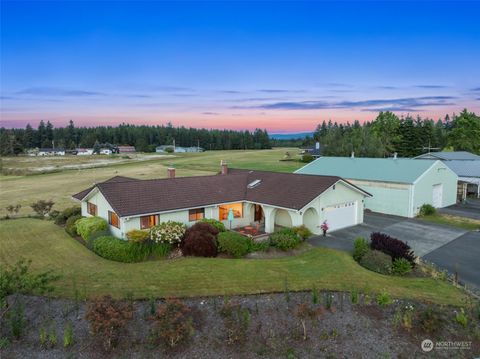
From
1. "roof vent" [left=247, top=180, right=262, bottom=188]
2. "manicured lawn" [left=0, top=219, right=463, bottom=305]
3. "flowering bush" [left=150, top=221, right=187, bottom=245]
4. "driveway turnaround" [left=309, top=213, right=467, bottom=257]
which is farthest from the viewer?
"roof vent" [left=247, top=180, right=262, bottom=188]

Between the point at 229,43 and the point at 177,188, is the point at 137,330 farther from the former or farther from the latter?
the point at 229,43

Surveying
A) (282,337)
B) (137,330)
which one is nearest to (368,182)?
(282,337)

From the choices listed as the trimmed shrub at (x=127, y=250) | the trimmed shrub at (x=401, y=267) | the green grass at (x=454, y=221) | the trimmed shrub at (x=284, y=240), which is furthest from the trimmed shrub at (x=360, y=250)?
the green grass at (x=454, y=221)

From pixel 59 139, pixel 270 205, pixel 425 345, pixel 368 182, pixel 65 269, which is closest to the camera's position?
pixel 425 345

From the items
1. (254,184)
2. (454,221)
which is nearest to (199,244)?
(254,184)

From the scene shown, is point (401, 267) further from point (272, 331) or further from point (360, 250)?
point (272, 331)

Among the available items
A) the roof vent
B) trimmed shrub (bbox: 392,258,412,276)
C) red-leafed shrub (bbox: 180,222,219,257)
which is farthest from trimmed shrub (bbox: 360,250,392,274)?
the roof vent

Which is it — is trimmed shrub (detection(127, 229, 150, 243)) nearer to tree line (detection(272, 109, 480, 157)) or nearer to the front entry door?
the front entry door
